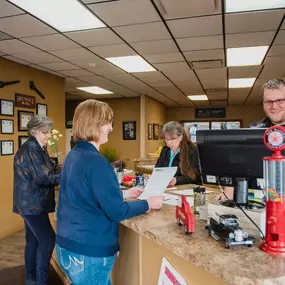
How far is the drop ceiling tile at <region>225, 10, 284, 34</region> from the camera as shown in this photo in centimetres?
301

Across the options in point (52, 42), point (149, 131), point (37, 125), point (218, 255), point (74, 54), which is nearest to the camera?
point (218, 255)

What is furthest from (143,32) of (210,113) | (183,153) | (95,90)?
(210,113)

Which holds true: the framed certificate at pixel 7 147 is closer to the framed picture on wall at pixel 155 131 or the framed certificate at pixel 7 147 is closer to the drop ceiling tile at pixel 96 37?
the drop ceiling tile at pixel 96 37

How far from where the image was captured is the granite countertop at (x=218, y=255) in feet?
3.28

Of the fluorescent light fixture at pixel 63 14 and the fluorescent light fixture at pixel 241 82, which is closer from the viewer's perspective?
the fluorescent light fixture at pixel 63 14

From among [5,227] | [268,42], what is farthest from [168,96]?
[5,227]

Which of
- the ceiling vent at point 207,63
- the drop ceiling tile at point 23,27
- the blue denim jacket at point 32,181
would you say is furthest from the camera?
the ceiling vent at point 207,63

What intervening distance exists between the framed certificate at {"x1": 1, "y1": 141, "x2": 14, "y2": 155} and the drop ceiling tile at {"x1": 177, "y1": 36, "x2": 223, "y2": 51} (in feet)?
9.72

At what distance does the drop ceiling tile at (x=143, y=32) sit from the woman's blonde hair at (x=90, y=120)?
206 cm

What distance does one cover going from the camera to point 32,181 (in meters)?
2.58

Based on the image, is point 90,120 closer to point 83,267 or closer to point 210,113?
point 83,267

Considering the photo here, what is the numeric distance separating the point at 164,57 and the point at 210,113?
7616mm

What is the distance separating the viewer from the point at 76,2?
110 inches

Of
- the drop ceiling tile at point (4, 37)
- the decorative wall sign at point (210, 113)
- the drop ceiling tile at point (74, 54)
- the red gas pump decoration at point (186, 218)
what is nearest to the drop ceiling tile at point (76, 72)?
the drop ceiling tile at point (74, 54)
